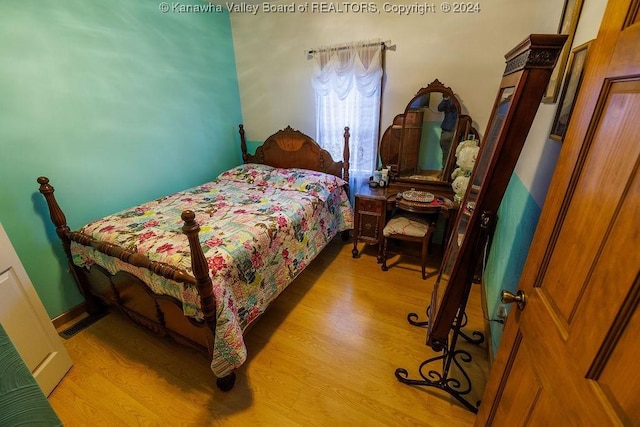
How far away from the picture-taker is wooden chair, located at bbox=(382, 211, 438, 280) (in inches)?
90.3

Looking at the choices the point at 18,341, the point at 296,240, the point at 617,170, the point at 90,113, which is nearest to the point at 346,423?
the point at 296,240

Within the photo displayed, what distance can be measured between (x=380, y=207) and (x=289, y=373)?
155 cm

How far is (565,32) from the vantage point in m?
1.26

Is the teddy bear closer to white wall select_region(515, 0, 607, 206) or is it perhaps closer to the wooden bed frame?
white wall select_region(515, 0, 607, 206)

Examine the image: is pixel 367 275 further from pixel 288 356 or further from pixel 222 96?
pixel 222 96

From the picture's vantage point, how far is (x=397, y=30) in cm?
241

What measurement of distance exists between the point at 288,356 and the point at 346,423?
1.69ft

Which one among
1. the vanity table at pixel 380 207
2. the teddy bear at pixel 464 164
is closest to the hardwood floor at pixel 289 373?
the vanity table at pixel 380 207

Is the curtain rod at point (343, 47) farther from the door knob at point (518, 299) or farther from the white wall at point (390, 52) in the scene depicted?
the door knob at point (518, 299)

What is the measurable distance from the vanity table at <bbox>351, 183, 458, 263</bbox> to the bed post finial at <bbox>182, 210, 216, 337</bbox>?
1.62 m

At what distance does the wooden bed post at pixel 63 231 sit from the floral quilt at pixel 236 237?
8 centimetres

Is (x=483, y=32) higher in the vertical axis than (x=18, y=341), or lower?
higher

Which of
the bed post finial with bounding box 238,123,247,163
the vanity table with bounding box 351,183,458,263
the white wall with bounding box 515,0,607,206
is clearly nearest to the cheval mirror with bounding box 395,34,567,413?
the white wall with bounding box 515,0,607,206

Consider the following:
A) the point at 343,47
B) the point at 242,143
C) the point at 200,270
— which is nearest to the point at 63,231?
the point at 200,270
